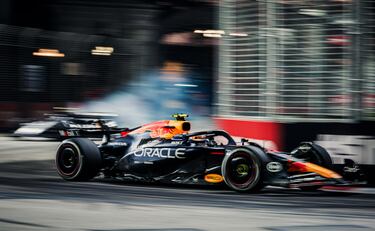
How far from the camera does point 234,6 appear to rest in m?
15.3

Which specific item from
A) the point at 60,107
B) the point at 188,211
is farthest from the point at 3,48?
the point at 188,211

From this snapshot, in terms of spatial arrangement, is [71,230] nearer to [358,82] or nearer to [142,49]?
[358,82]

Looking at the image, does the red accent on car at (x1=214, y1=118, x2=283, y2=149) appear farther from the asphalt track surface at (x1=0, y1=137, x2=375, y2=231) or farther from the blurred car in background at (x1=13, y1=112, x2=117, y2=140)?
the blurred car in background at (x1=13, y1=112, x2=117, y2=140)

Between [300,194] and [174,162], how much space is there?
5.96ft

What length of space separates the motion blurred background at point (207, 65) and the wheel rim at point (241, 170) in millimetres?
2498

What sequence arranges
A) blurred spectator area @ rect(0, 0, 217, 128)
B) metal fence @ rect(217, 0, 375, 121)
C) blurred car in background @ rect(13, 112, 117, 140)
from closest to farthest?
metal fence @ rect(217, 0, 375, 121)
blurred car in background @ rect(13, 112, 117, 140)
blurred spectator area @ rect(0, 0, 217, 128)

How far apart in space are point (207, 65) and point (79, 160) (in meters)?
18.5

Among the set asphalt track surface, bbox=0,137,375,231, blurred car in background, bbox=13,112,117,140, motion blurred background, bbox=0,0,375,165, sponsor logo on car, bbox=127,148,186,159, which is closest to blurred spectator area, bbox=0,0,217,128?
motion blurred background, bbox=0,0,375,165

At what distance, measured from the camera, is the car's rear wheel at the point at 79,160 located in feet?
39.2

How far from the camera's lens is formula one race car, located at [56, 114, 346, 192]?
1058 cm

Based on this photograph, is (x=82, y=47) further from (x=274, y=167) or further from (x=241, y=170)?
(x=274, y=167)

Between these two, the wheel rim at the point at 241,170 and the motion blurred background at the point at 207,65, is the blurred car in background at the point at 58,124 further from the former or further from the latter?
the wheel rim at the point at 241,170

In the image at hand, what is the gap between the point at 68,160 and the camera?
12.2 meters

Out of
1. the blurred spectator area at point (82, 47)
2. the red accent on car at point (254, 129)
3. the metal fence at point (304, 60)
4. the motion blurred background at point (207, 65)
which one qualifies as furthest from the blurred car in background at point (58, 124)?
the metal fence at point (304, 60)
